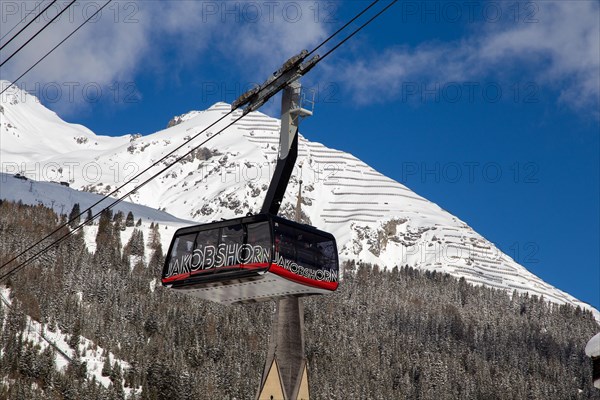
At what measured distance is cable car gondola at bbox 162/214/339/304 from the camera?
26969 mm

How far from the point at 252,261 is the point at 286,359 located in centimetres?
312

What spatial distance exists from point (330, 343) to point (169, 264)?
539ft

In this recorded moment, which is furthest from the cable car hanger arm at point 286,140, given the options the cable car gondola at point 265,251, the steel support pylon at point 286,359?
the steel support pylon at point 286,359

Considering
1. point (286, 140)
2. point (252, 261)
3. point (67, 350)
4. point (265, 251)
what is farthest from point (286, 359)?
A: point (67, 350)

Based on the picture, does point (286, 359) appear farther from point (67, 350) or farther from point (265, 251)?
point (67, 350)

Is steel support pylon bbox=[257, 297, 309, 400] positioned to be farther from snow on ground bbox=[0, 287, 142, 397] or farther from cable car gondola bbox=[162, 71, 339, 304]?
snow on ground bbox=[0, 287, 142, 397]

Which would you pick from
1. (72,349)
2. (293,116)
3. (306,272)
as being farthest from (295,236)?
(72,349)

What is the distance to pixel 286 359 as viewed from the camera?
27.3 metres

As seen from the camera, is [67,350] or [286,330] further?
[67,350]

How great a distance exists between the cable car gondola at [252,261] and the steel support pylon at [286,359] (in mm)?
616

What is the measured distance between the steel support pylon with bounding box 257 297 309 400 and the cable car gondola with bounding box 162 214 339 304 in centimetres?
62

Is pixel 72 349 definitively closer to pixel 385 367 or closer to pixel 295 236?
pixel 385 367

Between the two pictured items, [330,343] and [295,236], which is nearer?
[295,236]

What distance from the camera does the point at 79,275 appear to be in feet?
649
